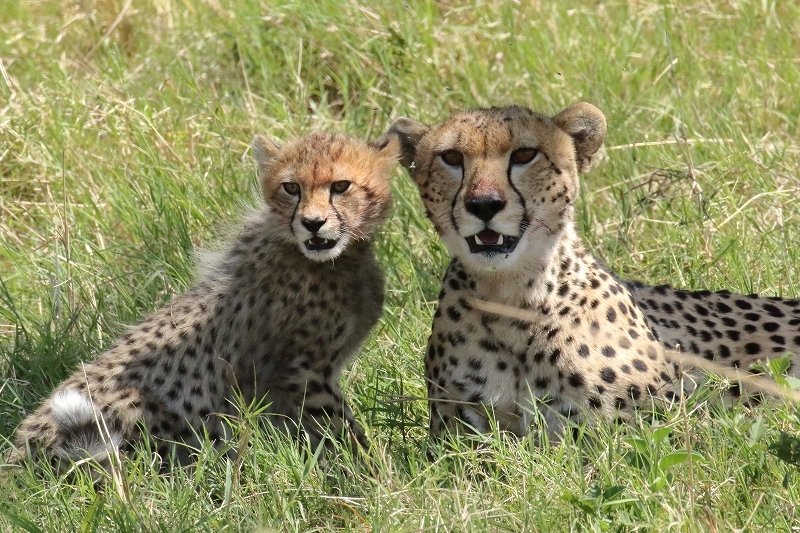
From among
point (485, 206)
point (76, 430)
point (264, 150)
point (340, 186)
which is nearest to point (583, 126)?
point (485, 206)

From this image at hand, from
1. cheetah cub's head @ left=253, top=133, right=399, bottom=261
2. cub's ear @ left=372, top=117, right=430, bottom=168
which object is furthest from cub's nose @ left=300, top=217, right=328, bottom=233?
cub's ear @ left=372, top=117, right=430, bottom=168

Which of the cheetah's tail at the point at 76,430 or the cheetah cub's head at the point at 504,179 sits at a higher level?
the cheetah cub's head at the point at 504,179

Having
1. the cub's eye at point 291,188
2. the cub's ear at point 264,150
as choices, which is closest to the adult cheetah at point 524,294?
the cub's eye at point 291,188

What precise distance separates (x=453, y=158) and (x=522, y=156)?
0.18m

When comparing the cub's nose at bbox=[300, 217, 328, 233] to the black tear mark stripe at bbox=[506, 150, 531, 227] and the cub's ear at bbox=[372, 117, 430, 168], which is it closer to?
the cub's ear at bbox=[372, 117, 430, 168]

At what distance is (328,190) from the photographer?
3.45 m

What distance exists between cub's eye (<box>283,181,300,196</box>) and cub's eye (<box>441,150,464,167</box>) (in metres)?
0.54

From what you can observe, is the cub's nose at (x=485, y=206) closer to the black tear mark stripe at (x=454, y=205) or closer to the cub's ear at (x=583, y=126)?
the black tear mark stripe at (x=454, y=205)

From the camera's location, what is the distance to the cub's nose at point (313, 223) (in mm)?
3367

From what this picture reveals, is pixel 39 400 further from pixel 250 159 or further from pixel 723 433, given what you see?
pixel 723 433

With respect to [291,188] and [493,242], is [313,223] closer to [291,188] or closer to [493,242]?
[291,188]

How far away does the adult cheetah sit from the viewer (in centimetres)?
305

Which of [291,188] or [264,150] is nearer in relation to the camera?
[291,188]

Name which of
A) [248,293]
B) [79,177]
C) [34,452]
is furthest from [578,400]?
[79,177]
